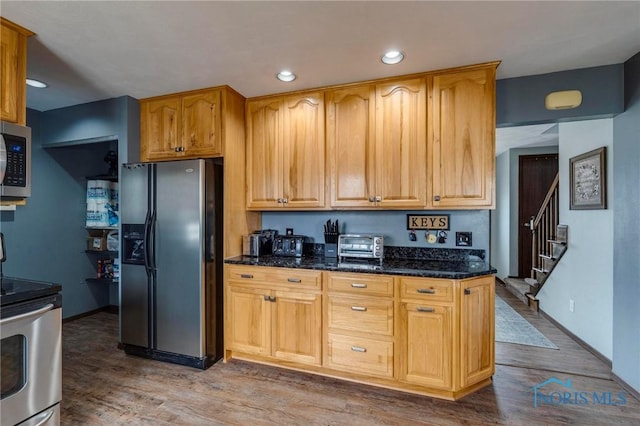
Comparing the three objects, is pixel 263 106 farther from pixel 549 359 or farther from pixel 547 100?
pixel 549 359

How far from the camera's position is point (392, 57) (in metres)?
2.25

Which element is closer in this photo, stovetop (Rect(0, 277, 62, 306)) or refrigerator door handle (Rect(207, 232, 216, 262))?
stovetop (Rect(0, 277, 62, 306))

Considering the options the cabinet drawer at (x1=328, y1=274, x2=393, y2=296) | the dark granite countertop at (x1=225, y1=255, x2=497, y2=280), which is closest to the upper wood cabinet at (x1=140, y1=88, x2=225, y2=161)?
the dark granite countertop at (x1=225, y1=255, x2=497, y2=280)

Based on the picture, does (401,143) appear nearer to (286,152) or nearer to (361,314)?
(286,152)

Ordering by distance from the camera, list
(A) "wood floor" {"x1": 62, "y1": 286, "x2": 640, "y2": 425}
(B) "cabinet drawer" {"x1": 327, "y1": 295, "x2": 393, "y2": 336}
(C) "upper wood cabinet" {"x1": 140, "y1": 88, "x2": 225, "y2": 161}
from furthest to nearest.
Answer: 1. (C) "upper wood cabinet" {"x1": 140, "y1": 88, "x2": 225, "y2": 161}
2. (B) "cabinet drawer" {"x1": 327, "y1": 295, "x2": 393, "y2": 336}
3. (A) "wood floor" {"x1": 62, "y1": 286, "x2": 640, "y2": 425}

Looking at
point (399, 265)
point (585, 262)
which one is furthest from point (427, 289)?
point (585, 262)

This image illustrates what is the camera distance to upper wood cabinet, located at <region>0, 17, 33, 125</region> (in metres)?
Answer: 1.86

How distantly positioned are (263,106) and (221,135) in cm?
52

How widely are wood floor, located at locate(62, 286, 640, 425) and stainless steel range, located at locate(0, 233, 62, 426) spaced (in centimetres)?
49

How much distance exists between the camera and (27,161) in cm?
200

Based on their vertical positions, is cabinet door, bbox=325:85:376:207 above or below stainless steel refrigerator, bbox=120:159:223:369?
above

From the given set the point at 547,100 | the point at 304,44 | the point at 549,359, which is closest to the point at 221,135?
the point at 304,44

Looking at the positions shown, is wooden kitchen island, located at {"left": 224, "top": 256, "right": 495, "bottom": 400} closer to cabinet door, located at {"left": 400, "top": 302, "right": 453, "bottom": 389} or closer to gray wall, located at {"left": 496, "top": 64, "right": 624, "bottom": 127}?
cabinet door, located at {"left": 400, "top": 302, "right": 453, "bottom": 389}

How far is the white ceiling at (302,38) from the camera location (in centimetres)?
173
